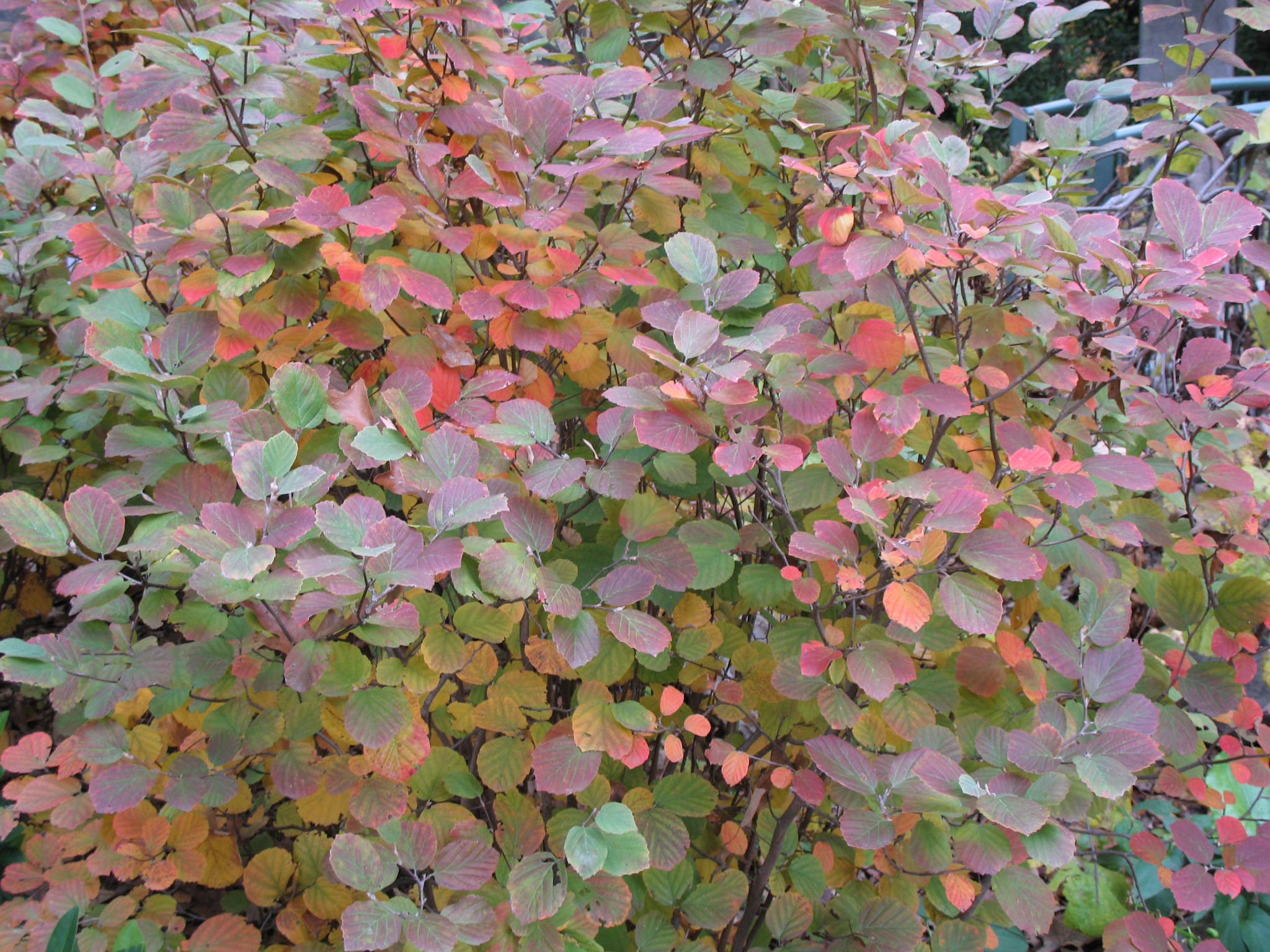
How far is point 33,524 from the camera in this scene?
932 millimetres

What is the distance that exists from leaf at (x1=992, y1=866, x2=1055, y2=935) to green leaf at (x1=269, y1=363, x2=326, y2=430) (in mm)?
1024

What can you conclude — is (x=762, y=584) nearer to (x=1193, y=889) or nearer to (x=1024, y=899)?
(x=1024, y=899)

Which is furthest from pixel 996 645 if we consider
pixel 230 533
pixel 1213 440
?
pixel 230 533

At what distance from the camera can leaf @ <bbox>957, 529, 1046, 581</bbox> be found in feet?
3.26

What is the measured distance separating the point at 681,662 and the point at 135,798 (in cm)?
76

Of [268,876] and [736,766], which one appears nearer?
[736,766]

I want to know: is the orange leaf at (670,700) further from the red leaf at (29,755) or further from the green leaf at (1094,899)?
the green leaf at (1094,899)

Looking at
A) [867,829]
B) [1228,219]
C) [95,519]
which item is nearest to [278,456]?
[95,519]

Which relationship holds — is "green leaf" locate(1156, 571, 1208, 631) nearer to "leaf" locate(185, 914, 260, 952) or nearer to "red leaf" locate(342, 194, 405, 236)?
"red leaf" locate(342, 194, 405, 236)

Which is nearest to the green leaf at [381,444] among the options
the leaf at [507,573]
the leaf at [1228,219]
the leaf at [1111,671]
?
the leaf at [507,573]

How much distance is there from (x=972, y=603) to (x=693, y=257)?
0.55 meters

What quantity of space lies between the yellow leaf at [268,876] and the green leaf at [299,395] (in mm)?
717

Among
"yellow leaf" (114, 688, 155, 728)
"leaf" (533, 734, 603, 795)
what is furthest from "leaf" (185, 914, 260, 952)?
"leaf" (533, 734, 603, 795)

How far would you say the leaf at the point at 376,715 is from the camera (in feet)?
3.10
